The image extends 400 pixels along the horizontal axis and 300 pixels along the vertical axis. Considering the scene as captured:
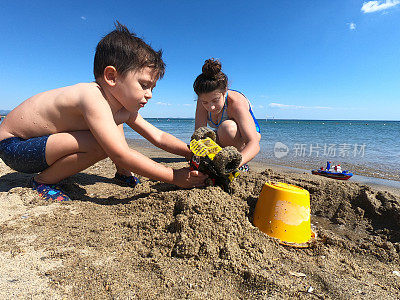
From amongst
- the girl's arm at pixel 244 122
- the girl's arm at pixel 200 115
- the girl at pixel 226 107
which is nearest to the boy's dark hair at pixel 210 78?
the girl at pixel 226 107

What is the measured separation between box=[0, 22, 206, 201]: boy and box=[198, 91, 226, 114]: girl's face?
71 cm

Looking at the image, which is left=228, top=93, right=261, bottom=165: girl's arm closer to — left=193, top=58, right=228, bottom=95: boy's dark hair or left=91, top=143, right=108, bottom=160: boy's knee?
left=193, top=58, right=228, bottom=95: boy's dark hair

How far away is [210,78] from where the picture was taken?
2453mm

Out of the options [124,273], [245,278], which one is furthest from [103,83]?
[245,278]

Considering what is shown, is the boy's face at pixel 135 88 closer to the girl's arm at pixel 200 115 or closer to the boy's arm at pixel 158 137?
the boy's arm at pixel 158 137

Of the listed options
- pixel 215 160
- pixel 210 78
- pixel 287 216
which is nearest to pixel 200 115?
pixel 210 78

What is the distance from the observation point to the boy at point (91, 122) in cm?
160

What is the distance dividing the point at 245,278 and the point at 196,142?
1.00 m

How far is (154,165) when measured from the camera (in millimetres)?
1633

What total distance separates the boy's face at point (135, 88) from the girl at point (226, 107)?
85 centimetres

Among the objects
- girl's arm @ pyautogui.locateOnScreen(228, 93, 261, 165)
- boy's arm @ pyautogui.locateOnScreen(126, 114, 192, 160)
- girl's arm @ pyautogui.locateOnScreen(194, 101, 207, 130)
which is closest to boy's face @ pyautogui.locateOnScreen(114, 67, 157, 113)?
boy's arm @ pyautogui.locateOnScreen(126, 114, 192, 160)

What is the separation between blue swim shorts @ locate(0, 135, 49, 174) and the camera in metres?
1.79

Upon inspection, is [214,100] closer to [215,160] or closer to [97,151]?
[215,160]

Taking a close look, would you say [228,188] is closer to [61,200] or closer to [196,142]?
[196,142]
